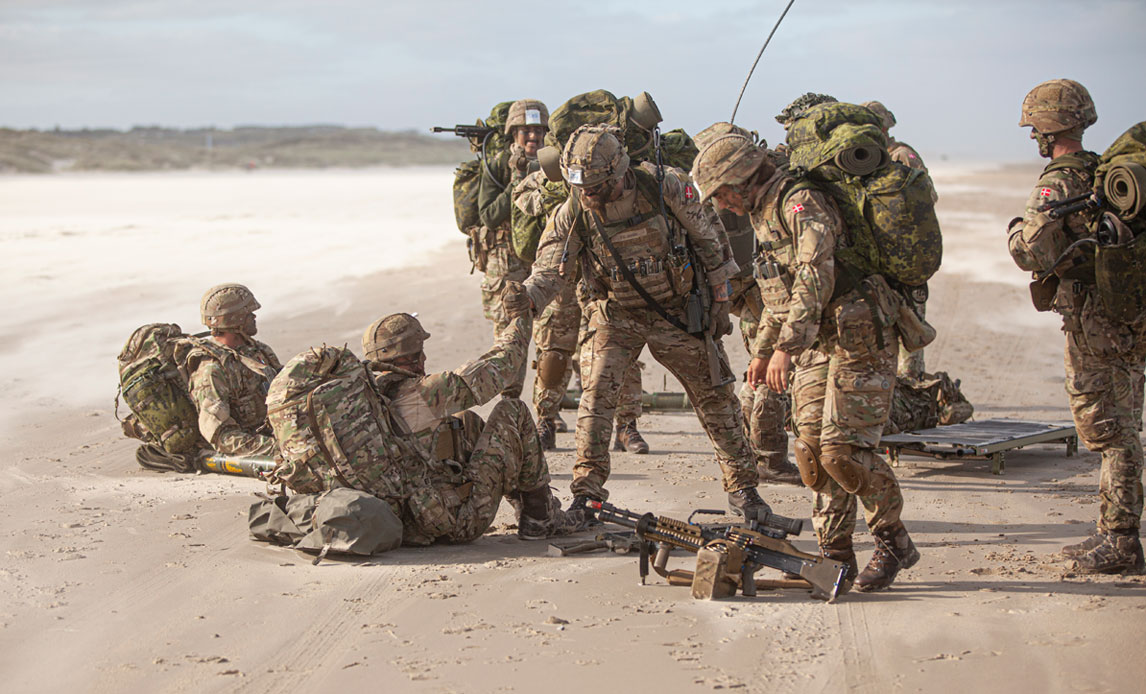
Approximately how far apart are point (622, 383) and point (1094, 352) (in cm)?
256

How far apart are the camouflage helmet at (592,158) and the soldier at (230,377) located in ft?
8.62


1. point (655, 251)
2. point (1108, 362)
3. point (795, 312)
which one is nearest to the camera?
point (795, 312)

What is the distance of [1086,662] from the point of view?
185 inches

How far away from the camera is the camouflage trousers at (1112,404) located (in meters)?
5.78

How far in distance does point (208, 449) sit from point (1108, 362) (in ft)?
19.3

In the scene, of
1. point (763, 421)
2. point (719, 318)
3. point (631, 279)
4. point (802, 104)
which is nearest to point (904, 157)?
point (802, 104)

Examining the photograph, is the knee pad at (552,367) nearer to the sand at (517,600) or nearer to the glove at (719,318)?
the sand at (517,600)

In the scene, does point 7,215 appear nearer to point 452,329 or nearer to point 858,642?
point 452,329

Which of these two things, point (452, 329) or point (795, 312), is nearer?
point (795, 312)

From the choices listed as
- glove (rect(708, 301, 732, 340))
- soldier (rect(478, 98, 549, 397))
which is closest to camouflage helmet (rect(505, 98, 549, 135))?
soldier (rect(478, 98, 549, 397))

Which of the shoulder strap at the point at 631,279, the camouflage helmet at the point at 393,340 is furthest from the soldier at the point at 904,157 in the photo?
the camouflage helmet at the point at 393,340

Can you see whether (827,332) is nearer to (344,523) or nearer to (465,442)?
(465,442)

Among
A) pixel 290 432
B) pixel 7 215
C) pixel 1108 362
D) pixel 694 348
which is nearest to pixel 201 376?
pixel 290 432

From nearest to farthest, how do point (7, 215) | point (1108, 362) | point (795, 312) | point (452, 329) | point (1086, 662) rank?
point (1086, 662), point (795, 312), point (1108, 362), point (452, 329), point (7, 215)
